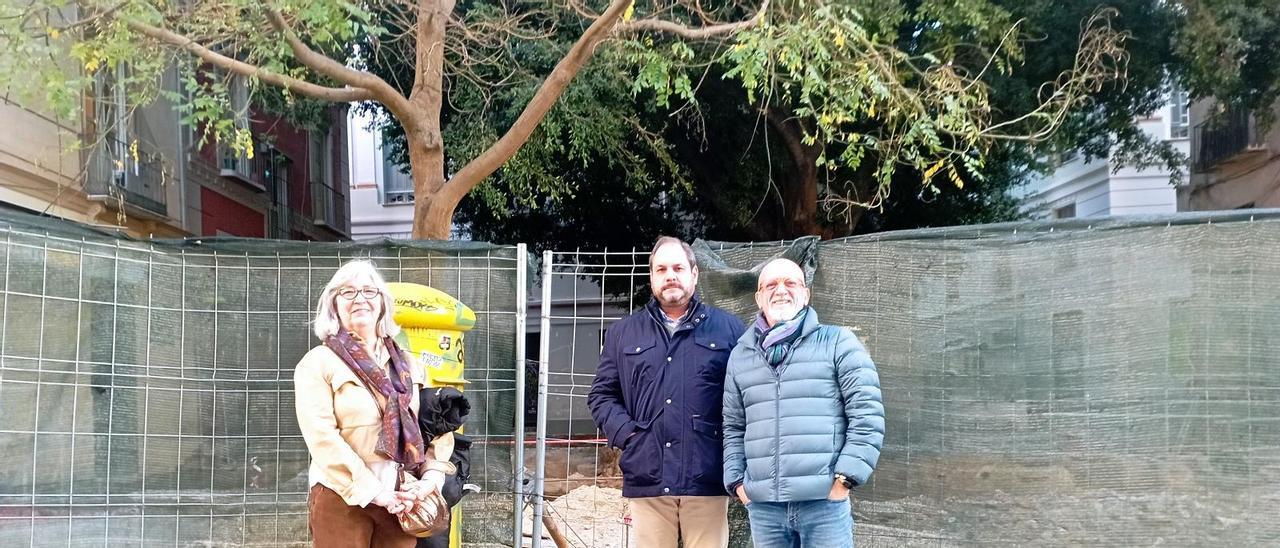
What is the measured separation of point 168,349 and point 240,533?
3.51 ft

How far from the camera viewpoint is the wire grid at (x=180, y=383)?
4.97 m

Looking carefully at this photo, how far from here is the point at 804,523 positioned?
162 inches

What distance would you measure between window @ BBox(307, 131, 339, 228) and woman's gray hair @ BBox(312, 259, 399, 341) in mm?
17315

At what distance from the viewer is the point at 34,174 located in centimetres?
1162

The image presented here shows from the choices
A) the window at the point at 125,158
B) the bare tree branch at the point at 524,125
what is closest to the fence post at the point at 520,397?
the bare tree branch at the point at 524,125

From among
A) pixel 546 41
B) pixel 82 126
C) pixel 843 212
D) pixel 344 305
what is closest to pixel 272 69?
pixel 546 41

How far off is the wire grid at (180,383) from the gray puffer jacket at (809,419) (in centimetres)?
188

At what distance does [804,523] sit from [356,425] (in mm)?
1846

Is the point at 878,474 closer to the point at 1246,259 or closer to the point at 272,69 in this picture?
the point at 1246,259

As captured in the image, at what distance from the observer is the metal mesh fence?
4508 mm

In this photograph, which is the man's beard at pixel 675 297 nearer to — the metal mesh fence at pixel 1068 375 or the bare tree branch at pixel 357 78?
the metal mesh fence at pixel 1068 375

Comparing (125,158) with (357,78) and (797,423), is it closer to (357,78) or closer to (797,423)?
(357,78)

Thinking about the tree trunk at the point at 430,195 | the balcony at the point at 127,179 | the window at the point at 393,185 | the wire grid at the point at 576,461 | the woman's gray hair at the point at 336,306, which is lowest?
the wire grid at the point at 576,461

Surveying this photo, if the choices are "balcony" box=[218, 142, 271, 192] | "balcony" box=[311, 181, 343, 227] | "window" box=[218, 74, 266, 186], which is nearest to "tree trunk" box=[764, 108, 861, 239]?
"window" box=[218, 74, 266, 186]
